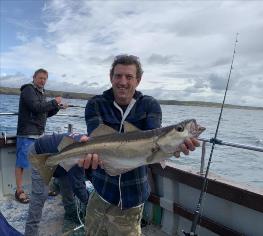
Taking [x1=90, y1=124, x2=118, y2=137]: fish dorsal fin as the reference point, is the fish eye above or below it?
above

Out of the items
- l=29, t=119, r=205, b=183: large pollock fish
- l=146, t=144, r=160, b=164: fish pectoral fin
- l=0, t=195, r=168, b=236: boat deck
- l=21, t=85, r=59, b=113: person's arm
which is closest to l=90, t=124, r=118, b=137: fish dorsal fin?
l=29, t=119, r=205, b=183: large pollock fish

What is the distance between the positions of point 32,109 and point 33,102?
0.16 meters

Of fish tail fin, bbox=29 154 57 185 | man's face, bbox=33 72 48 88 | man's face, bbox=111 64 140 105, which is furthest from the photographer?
man's face, bbox=33 72 48 88

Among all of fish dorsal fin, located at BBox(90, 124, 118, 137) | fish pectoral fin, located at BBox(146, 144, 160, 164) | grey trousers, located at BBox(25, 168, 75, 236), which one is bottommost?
grey trousers, located at BBox(25, 168, 75, 236)

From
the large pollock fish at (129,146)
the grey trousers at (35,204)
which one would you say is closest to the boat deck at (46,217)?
the grey trousers at (35,204)

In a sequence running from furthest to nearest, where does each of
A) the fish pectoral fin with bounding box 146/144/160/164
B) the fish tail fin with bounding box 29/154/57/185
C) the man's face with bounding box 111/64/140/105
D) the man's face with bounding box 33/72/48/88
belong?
the man's face with bounding box 33/72/48/88 < the fish tail fin with bounding box 29/154/57/185 < the man's face with bounding box 111/64/140/105 < the fish pectoral fin with bounding box 146/144/160/164

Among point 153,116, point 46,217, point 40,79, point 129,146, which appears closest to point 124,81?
point 153,116

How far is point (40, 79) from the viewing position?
23.9 feet

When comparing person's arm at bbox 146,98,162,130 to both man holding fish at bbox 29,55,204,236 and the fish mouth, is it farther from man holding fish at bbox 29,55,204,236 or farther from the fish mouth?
the fish mouth

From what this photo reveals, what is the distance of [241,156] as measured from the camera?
19.0 meters

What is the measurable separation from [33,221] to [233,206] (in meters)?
2.97

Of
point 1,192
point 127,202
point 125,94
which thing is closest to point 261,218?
point 127,202

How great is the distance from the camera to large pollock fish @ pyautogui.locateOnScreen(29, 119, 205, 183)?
9.95 ft

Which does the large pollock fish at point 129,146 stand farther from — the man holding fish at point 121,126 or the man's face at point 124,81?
the man's face at point 124,81
